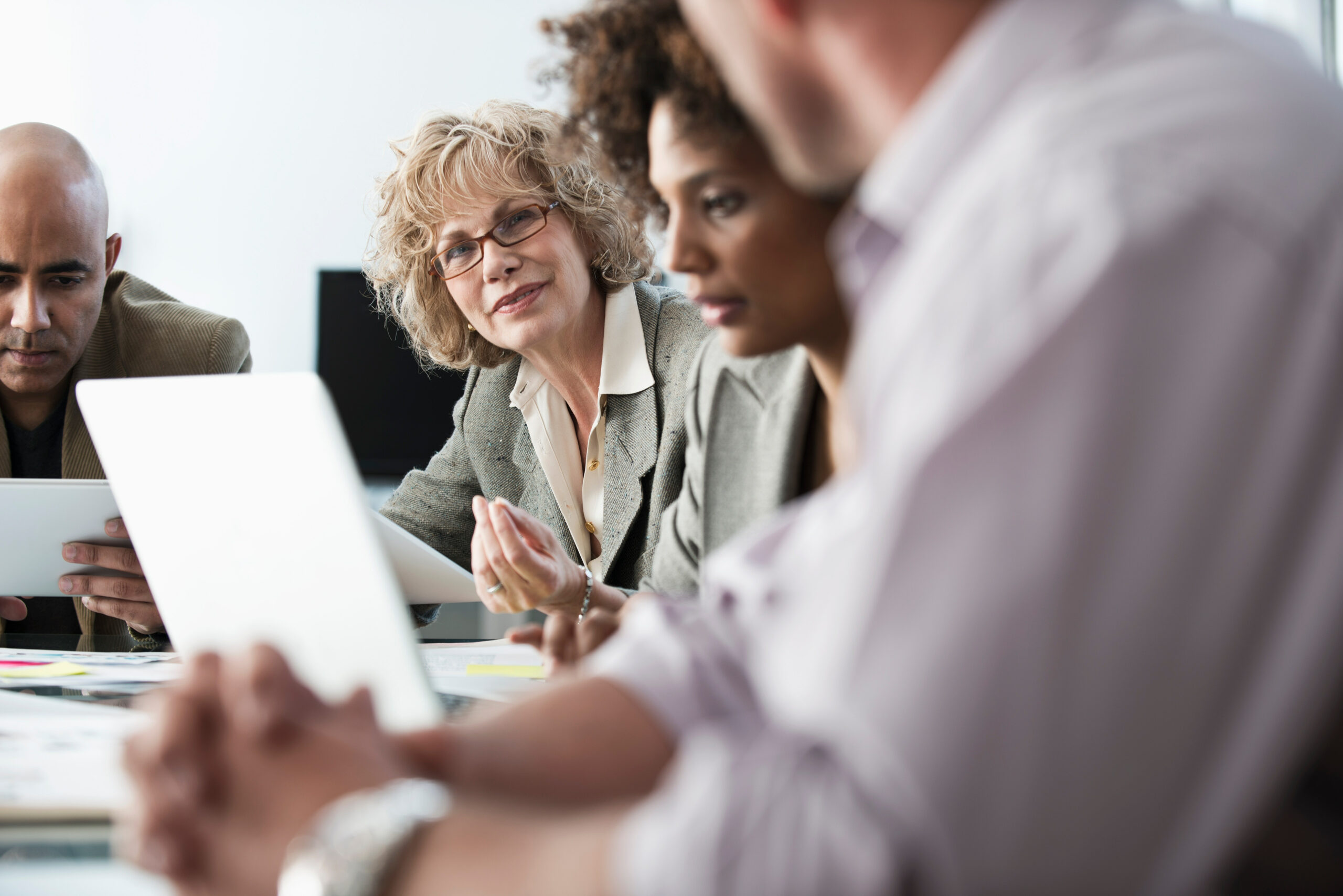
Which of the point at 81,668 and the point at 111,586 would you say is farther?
the point at 111,586

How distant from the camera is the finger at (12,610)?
5.57 feet

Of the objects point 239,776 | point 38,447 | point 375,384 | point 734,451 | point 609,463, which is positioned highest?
point 239,776

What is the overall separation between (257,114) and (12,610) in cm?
343

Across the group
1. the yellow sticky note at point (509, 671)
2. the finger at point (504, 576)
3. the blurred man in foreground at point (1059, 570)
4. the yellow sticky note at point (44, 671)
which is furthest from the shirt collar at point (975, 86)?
the yellow sticky note at point (44, 671)

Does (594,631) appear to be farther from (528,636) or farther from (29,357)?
(29,357)

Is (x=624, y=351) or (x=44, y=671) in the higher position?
(x=624, y=351)

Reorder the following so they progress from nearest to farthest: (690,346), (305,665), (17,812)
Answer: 1. (17,812)
2. (305,665)
3. (690,346)

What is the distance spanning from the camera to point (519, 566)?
127 centimetres

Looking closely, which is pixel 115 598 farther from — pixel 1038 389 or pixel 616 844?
pixel 1038 389

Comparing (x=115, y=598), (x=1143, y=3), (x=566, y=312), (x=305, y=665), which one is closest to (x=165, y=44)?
(x=566, y=312)

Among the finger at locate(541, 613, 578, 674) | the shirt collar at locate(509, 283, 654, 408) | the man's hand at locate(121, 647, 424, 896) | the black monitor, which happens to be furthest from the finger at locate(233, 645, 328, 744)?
the black monitor

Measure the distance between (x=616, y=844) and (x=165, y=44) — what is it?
201 inches

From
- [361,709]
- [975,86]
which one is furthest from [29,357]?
[975,86]

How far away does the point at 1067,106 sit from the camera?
393 mm
